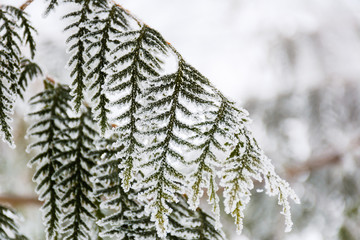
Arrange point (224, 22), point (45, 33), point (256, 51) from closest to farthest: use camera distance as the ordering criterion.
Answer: point (45, 33)
point (256, 51)
point (224, 22)

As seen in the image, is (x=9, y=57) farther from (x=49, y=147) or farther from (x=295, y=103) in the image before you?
(x=295, y=103)

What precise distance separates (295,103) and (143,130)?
9.77ft

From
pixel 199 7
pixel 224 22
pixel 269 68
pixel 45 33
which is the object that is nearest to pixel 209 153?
pixel 45 33

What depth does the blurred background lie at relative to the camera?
2.61 meters

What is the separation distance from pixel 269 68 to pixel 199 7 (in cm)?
239

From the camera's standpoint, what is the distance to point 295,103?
131 inches

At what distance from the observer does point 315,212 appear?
112 inches

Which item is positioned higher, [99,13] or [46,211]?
[99,13]

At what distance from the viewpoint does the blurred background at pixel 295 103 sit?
2.61 metres

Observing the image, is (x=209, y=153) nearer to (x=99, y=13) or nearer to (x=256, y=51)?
(x=99, y=13)

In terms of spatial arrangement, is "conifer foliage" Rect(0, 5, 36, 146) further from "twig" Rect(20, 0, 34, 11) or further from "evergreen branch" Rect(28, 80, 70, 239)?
"evergreen branch" Rect(28, 80, 70, 239)

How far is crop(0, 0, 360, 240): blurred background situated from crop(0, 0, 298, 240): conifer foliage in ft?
3.07

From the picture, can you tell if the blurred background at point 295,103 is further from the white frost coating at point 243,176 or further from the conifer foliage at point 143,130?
the white frost coating at point 243,176

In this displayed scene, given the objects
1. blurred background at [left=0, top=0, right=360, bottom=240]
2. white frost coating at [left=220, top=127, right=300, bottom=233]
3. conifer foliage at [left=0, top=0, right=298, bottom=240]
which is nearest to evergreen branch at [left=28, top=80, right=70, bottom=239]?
conifer foliage at [left=0, top=0, right=298, bottom=240]
